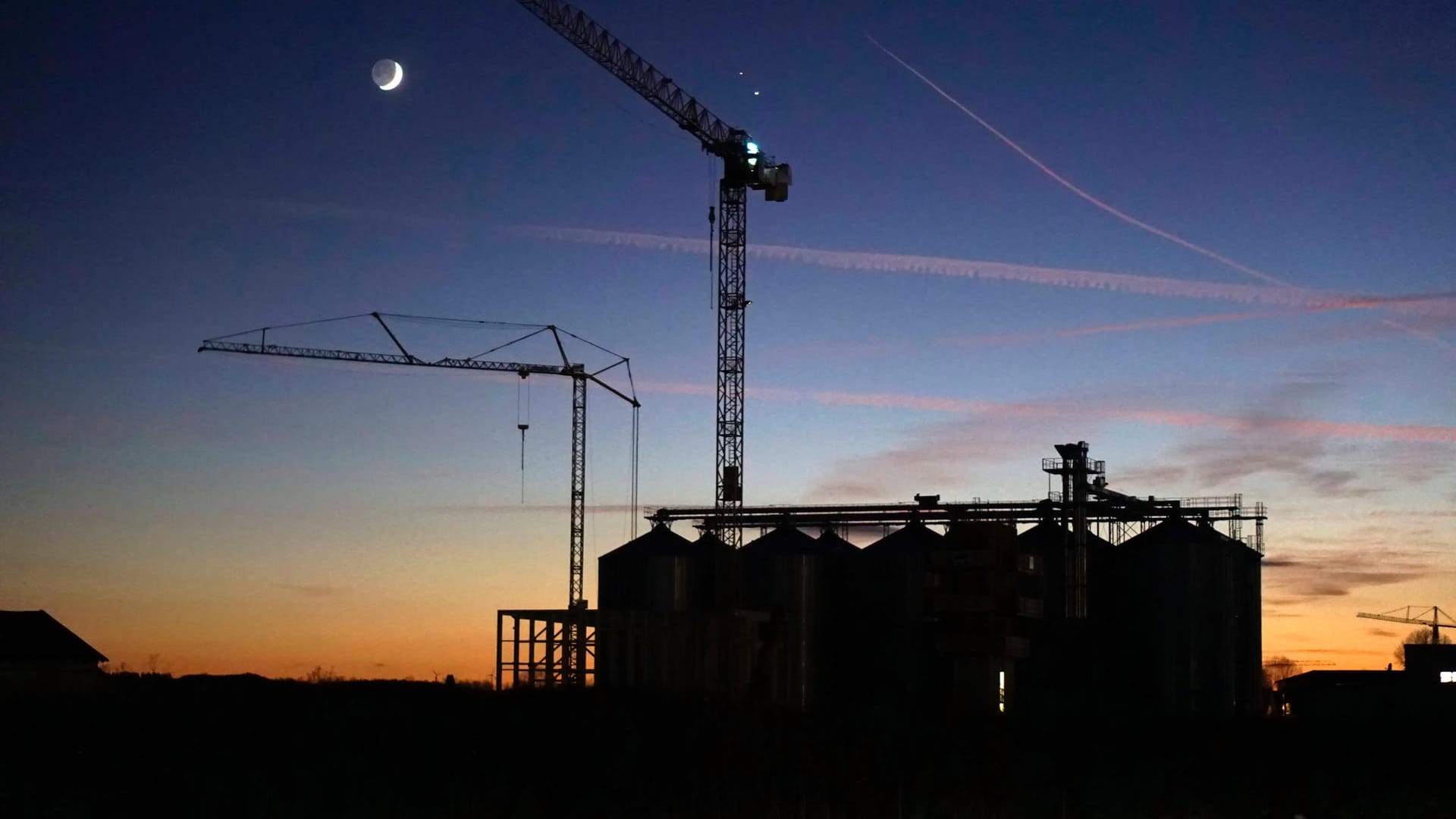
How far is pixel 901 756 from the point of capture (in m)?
38.3

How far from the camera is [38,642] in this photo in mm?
58500

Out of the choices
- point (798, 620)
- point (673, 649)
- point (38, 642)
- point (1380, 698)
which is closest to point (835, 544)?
point (798, 620)

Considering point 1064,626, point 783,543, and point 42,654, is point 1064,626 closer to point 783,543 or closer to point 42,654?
point 783,543

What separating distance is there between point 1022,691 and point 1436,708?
2446cm

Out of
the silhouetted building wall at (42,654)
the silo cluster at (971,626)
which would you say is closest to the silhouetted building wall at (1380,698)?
the silo cluster at (971,626)

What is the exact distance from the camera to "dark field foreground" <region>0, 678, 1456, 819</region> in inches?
1102

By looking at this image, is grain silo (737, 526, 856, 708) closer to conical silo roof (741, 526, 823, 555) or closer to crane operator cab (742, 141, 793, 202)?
conical silo roof (741, 526, 823, 555)

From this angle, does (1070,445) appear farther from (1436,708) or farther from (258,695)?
(258,695)

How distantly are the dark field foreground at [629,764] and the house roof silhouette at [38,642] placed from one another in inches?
278

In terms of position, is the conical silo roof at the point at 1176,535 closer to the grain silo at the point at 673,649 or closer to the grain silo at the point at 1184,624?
the grain silo at the point at 1184,624

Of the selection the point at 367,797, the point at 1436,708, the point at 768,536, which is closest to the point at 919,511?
the point at 768,536

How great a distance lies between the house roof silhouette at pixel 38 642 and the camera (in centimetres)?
5709

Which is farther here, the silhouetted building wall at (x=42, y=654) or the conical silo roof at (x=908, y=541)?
the conical silo roof at (x=908, y=541)

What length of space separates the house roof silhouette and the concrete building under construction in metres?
Answer: 21.4
